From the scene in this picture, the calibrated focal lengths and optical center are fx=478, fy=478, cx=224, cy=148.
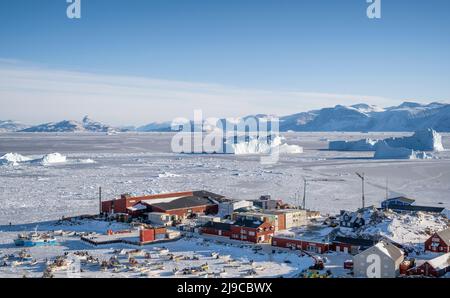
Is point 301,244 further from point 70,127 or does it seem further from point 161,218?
point 70,127

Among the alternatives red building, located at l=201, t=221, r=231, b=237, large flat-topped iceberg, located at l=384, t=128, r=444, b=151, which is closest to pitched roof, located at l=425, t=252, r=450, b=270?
red building, located at l=201, t=221, r=231, b=237

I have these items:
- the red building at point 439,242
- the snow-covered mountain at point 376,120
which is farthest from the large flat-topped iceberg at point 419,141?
the snow-covered mountain at point 376,120

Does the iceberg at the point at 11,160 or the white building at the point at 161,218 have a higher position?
the iceberg at the point at 11,160

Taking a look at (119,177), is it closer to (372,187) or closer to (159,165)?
(159,165)

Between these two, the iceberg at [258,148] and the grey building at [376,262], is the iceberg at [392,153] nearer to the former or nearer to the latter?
the iceberg at [258,148]

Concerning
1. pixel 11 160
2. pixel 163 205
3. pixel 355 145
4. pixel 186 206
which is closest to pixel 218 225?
pixel 186 206
